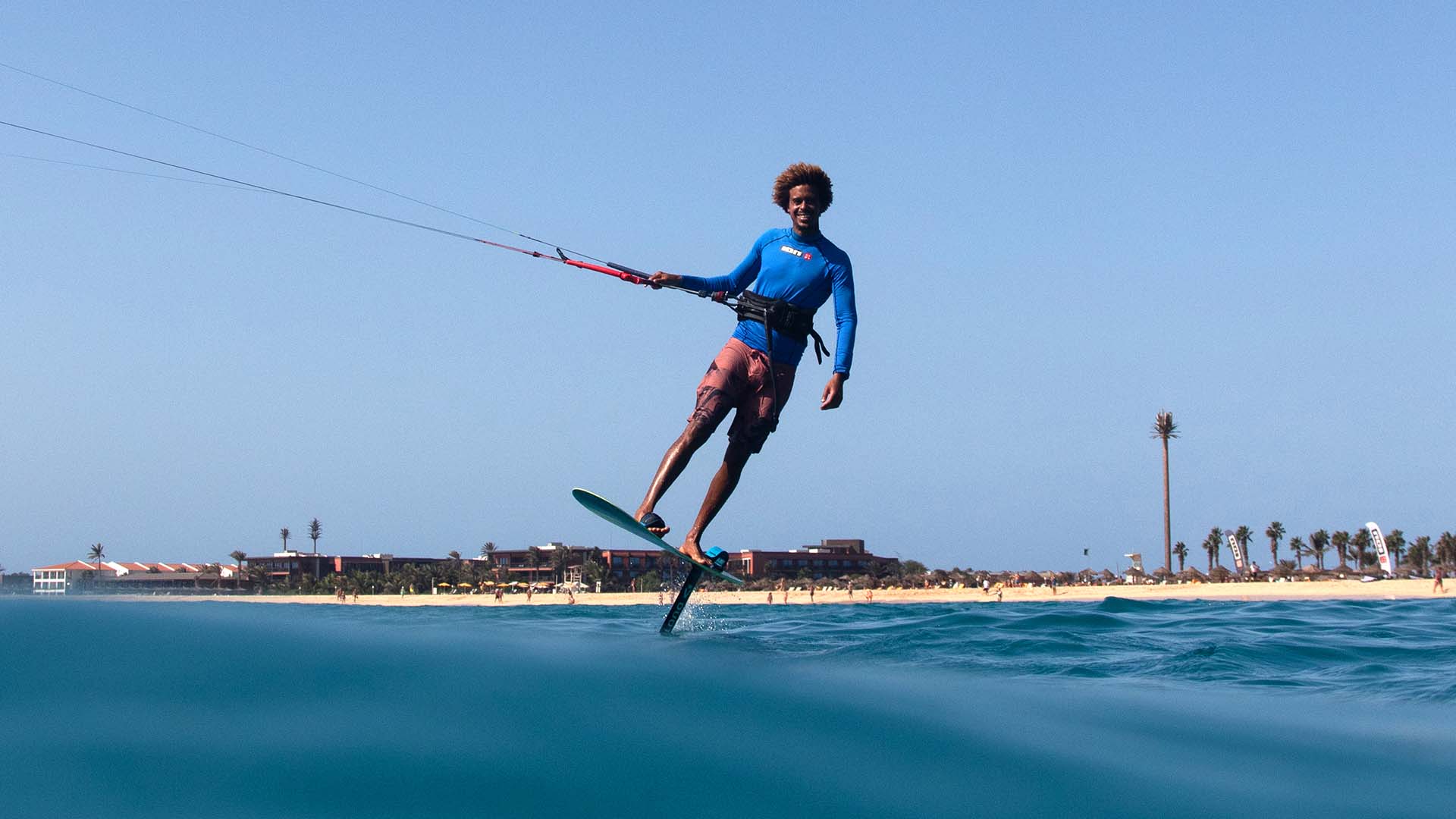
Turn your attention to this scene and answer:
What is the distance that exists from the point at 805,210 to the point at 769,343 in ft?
3.50

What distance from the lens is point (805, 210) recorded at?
7.43 metres

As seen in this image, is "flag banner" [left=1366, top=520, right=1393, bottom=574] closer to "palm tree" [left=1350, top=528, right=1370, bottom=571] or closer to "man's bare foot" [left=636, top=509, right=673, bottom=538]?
"palm tree" [left=1350, top=528, right=1370, bottom=571]

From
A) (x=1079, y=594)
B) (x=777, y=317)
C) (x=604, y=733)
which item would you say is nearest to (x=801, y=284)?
(x=777, y=317)

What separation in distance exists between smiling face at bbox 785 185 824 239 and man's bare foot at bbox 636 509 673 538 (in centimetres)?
232

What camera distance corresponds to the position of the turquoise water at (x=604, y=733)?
232 cm

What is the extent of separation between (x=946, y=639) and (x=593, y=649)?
10.2 ft

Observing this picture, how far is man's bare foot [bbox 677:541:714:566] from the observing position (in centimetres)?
711

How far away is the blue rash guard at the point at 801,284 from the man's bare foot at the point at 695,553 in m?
1.43

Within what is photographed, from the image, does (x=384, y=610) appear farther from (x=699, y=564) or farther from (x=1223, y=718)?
(x=1223, y=718)

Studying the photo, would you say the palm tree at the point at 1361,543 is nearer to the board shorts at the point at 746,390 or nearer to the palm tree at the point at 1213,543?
the palm tree at the point at 1213,543

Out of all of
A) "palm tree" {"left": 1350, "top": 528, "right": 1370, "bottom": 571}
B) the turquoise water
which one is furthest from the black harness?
"palm tree" {"left": 1350, "top": 528, "right": 1370, "bottom": 571}

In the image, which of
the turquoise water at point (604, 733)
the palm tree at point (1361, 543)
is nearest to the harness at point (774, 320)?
the turquoise water at point (604, 733)

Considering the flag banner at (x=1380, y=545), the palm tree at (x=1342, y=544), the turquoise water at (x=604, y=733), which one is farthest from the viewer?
the palm tree at (x=1342, y=544)

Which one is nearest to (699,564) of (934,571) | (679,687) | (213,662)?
(679,687)
